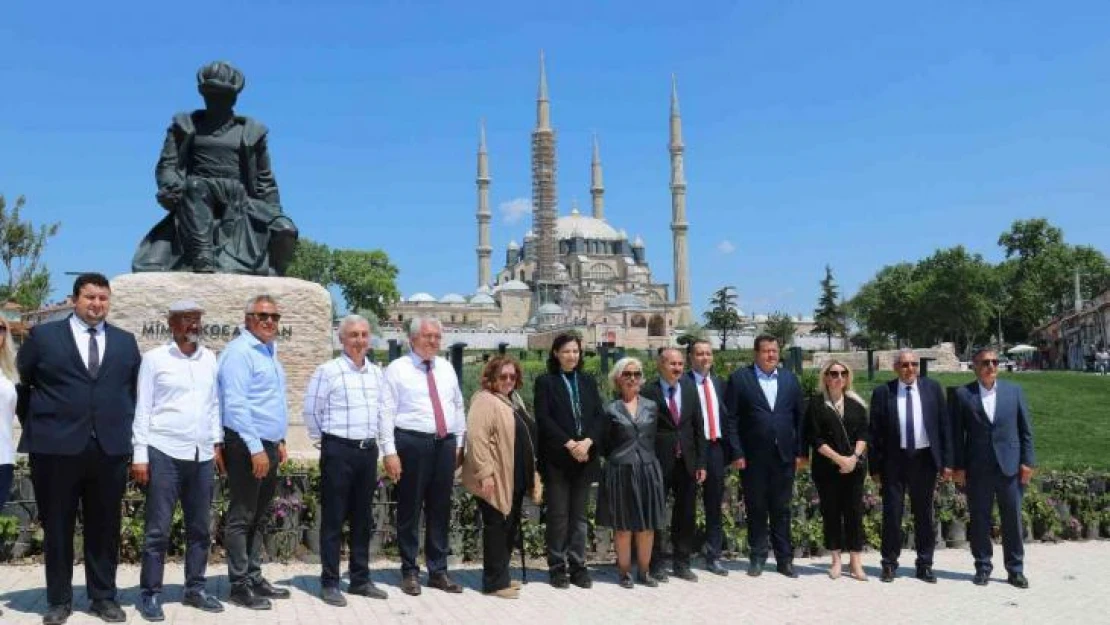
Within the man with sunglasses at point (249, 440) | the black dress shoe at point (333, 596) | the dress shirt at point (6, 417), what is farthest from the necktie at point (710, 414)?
the dress shirt at point (6, 417)

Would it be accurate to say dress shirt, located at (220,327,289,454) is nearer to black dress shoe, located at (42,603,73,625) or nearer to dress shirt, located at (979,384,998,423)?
black dress shoe, located at (42,603,73,625)

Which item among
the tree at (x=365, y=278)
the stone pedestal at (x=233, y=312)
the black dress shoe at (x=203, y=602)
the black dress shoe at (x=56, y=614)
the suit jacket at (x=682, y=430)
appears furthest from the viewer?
the tree at (x=365, y=278)

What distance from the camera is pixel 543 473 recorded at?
5.89 meters

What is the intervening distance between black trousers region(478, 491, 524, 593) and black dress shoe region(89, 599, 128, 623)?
1869mm

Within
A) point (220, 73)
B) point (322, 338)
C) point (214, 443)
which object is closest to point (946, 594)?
point (214, 443)

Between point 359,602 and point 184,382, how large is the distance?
1.48m

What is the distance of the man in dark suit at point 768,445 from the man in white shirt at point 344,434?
2.42 m

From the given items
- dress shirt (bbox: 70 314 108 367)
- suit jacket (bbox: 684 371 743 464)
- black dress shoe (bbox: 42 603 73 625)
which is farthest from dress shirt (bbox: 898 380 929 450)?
black dress shoe (bbox: 42 603 73 625)

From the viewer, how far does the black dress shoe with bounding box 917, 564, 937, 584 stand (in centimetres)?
621

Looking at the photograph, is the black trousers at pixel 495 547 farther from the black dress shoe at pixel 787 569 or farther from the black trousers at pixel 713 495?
the black dress shoe at pixel 787 569

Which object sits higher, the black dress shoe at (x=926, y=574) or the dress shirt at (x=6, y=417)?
the dress shirt at (x=6, y=417)

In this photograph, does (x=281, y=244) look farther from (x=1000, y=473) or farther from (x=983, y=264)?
(x=983, y=264)

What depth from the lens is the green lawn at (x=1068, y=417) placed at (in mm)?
13281

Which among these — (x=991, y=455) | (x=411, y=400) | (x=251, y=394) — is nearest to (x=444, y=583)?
(x=411, y=400)
